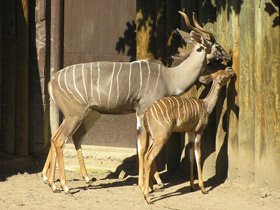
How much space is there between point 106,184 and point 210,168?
1.24 meters

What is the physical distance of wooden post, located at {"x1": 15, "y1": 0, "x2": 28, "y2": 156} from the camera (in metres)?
Answer: 7.09

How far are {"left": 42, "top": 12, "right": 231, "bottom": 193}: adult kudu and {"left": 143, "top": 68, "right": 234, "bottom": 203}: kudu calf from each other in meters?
0.24

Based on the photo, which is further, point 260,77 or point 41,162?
point 41,162

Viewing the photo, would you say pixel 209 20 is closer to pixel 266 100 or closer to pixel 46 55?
pixel 266 100

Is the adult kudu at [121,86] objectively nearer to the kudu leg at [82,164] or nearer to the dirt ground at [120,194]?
the dirt ground at [120,194]

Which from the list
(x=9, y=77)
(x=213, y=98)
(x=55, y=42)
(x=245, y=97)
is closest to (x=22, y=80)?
(x=9, y=77)

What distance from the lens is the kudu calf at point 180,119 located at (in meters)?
5.22

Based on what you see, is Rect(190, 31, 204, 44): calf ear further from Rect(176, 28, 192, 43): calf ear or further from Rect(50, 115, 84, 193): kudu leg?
Rect(50, 115, 84, 193): kudu leg

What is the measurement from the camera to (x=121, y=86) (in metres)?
5.76

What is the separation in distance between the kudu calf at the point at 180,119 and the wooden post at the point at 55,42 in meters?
2.20

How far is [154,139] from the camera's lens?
525 cm

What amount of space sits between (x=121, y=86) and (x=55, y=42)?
1.92 meters

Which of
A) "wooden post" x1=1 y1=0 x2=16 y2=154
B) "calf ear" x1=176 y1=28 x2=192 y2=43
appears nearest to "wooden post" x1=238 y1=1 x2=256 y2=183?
"calf ear" x1=176 y1=28 x2=192 y2=43

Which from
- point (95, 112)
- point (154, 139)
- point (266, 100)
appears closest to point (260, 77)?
point (266, 100)
